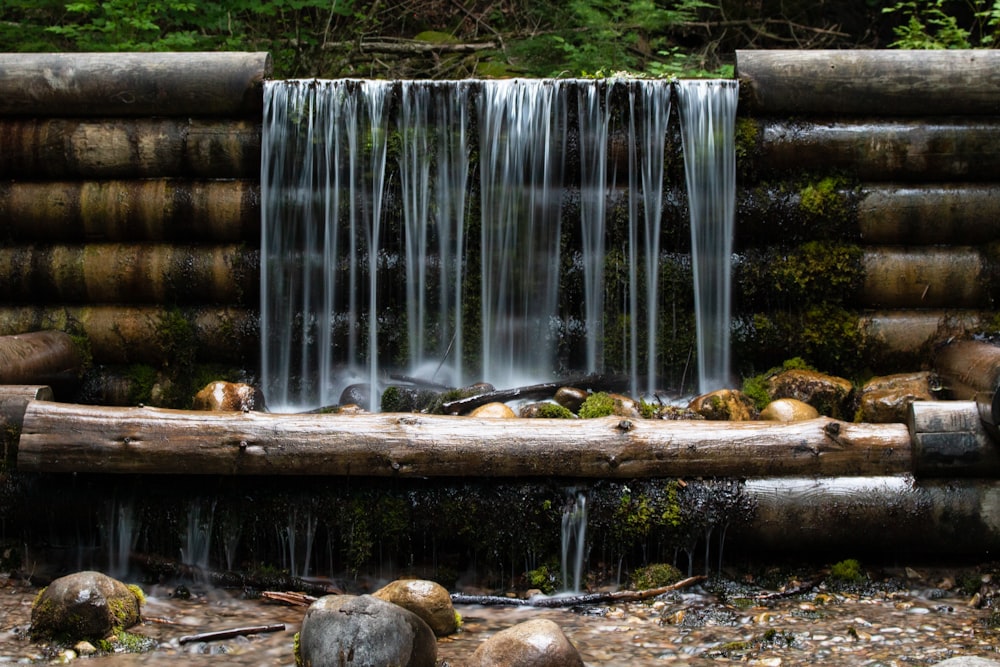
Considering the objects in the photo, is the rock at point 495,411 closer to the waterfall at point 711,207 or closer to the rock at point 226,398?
the rock at point 226,398

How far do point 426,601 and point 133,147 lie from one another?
530 centimetres

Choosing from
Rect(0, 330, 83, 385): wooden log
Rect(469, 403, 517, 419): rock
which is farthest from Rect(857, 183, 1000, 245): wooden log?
Rect(0, 330, 83, 385): wooden log

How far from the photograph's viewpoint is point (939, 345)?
7.70 metres

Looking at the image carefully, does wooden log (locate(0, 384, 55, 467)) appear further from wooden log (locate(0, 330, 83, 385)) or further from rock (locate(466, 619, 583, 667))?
rock (locate(466, 619, 583, 667))

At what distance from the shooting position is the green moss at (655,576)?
5.20 metres

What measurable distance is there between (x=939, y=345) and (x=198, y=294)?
19.1ft

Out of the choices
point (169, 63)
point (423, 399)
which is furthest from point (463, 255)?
point (169, 63)

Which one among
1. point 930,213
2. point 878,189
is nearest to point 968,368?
point 930,213

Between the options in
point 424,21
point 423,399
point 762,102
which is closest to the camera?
point 423,399

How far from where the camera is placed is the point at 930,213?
308 inches

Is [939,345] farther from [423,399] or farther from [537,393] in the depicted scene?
[423,399]

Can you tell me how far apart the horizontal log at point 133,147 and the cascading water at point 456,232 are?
290 millimetres

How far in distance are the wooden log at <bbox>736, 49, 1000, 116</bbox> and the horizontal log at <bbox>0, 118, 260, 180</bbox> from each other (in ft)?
13.4

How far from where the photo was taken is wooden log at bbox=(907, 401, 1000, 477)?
17.4 feet
